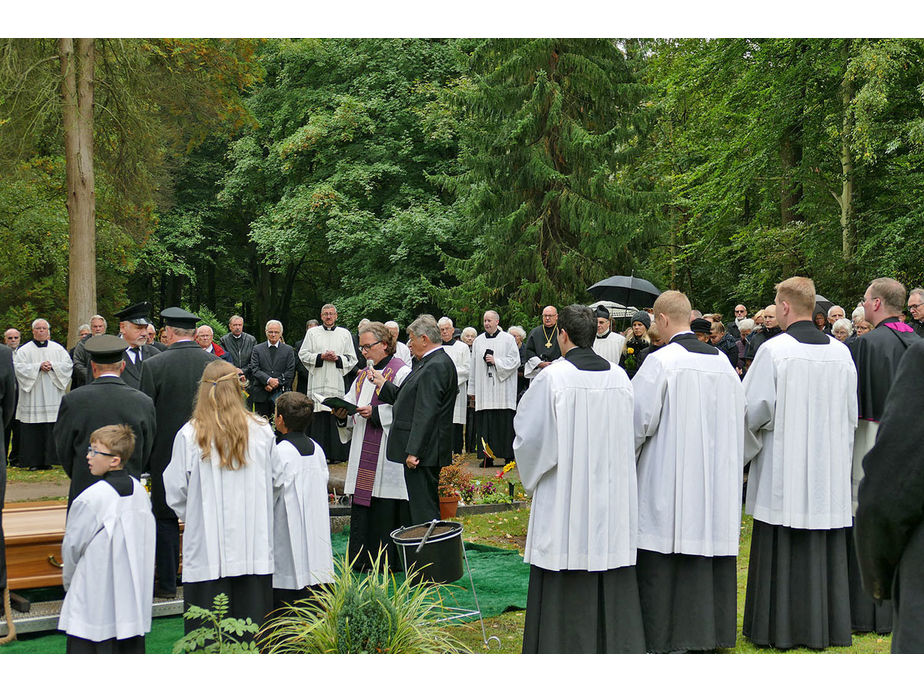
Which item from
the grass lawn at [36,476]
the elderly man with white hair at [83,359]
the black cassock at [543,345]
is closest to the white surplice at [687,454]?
the black cassock at [543,345]

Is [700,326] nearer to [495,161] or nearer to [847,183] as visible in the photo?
[847,183]

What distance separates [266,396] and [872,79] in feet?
41.2

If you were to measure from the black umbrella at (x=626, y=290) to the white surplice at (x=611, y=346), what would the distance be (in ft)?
2.49

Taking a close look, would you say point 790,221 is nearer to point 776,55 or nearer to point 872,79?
point 776,55

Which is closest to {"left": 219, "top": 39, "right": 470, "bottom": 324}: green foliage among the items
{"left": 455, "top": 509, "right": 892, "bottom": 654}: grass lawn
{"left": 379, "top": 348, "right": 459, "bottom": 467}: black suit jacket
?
{"left": 455, "top": 509, "right": 892, "bottom": 654}: grass lawn

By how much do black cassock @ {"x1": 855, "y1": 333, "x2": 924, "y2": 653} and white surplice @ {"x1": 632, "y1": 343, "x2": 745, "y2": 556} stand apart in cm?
305

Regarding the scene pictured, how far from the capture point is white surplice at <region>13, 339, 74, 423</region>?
1438cm

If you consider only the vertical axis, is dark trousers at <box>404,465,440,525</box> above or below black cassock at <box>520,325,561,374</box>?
below

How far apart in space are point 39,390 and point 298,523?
10053mm

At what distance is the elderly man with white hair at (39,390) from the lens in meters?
14.4

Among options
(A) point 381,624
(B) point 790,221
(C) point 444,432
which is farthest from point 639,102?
(A) point 381,624

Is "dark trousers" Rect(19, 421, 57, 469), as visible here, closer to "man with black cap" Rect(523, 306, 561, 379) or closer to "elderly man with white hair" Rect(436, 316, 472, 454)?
"elderly man with white hair" Rect(436, 316, 472, 454)

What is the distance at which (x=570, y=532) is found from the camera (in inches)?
220

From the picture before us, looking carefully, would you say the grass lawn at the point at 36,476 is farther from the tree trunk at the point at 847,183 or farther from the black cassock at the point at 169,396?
the tree trunk at the point at 847,183
